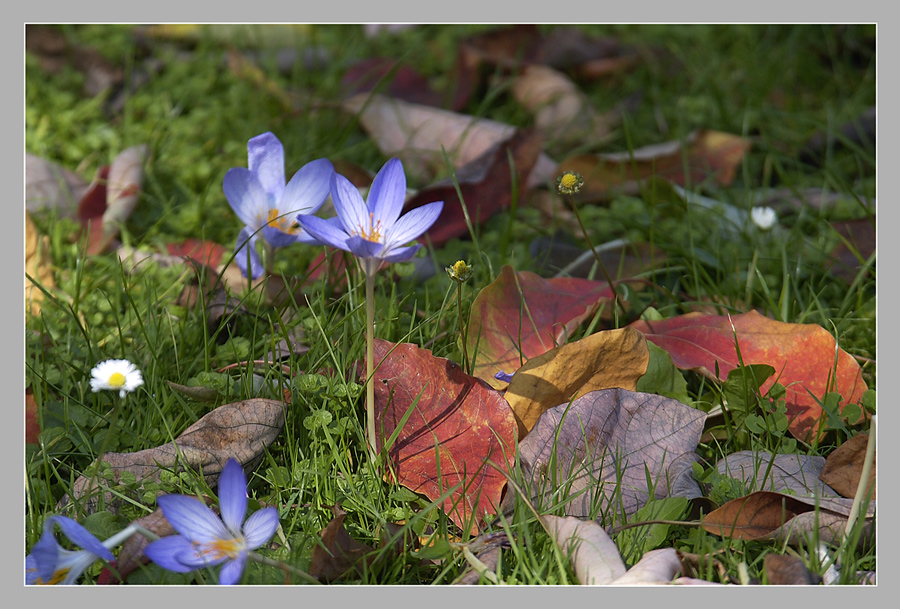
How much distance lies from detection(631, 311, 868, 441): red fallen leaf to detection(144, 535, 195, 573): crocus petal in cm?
93

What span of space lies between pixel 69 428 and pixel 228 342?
0.33 meters

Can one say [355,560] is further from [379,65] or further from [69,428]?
[379,65]

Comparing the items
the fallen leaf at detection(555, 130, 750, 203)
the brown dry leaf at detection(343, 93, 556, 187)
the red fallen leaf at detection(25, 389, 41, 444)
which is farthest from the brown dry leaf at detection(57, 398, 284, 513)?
the fallen leaf at detection(555, 130, 750, 203)

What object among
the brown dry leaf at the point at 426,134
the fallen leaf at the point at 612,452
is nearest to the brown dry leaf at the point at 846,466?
the fallen leaf at the point at 612,452

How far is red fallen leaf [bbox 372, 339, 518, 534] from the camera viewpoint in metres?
1.39

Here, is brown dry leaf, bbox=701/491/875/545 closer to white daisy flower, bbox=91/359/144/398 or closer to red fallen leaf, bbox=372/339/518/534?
red fallen leaf, bbox=372/339/518/534

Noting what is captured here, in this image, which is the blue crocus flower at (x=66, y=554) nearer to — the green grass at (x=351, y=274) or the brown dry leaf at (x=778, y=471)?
the green grass at (x=351, y=274)

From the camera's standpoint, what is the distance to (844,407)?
1511 mm

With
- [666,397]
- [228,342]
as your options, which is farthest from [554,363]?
[228,342]

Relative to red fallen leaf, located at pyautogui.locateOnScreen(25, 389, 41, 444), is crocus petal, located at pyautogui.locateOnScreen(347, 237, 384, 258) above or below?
above

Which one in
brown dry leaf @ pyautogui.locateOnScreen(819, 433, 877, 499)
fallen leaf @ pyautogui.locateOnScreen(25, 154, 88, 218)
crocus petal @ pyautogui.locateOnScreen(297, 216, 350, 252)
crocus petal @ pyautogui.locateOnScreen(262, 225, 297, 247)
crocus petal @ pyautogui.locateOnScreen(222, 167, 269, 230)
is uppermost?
crocus petal @ pyautogui.locateOnScreen(297, 216, 350, 252)

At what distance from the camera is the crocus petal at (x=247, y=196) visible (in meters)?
1.59

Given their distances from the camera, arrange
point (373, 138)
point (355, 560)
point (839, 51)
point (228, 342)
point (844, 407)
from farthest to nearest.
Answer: point (839, 51) < point (373, 138) < point (228, 342) < point (844, 407) < point (355, 560)

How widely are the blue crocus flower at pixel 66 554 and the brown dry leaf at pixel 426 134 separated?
1.50m
